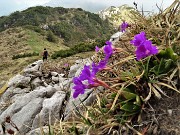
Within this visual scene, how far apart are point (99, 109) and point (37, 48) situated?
53.5 metres

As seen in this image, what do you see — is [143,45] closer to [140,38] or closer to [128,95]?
[140,38]

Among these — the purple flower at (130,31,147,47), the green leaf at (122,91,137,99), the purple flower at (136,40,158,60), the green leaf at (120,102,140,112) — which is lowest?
the green leaf at (120,102,140,112)

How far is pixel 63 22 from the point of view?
119 meters

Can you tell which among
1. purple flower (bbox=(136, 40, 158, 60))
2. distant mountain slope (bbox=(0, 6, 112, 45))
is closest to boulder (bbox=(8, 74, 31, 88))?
purple flower (bbox=(136, 40, 158, 60))

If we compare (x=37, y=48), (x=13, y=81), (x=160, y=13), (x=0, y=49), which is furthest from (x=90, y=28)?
(x=160, y=13)

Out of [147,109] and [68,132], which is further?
[68,132]

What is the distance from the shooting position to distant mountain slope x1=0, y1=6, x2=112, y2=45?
10854 centimetres

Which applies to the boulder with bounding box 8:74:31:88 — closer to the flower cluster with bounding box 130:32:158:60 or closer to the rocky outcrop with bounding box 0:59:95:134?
the rocky outcrop with bounding box 0:59:95:134

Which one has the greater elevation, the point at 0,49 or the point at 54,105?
the point at 54,105

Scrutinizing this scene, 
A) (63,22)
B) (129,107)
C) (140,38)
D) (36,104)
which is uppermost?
(140,38)

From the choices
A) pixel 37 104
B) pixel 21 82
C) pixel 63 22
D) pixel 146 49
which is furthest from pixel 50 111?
pixel 63 22

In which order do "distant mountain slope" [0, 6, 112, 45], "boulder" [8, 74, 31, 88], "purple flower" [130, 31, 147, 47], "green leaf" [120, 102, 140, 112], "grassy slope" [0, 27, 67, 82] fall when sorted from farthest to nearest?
"distant mountain slope" [0, 6, 112, 45] < "grassy slope" [0, 27, 67, 82] < "boulder" [8, 74, 31, 88] < "green leaf" [120, 102, 140, 112] < "purple flower" [130, 31, 147, 47]

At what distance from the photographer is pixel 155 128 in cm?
318

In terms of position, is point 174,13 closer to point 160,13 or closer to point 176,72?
point 160,13
